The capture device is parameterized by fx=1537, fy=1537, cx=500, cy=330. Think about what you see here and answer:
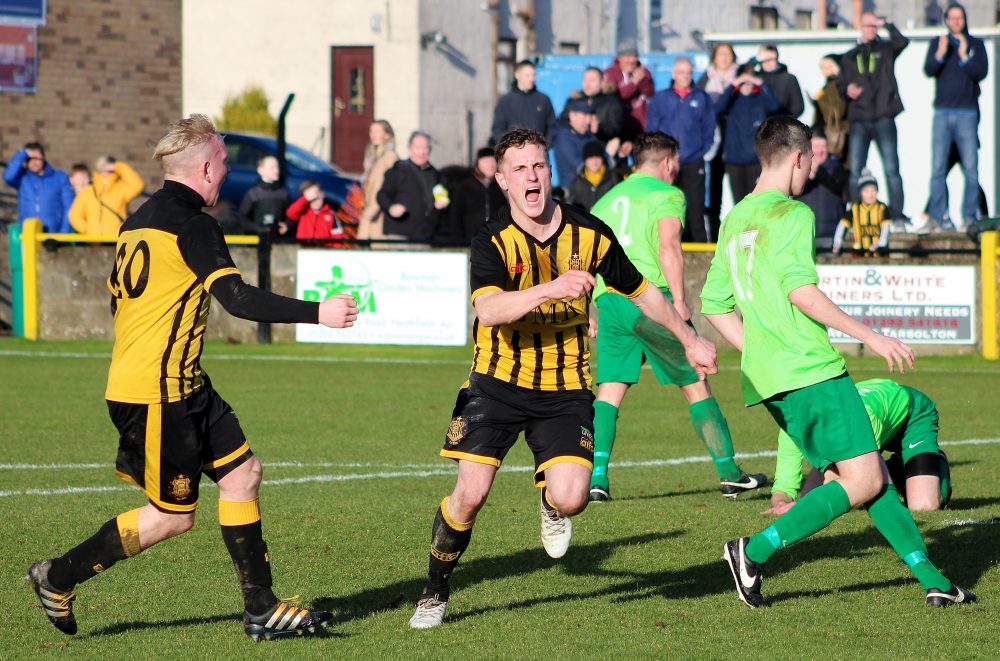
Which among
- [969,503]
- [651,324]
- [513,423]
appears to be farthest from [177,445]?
[969,503]

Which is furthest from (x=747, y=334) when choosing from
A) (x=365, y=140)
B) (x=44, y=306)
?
(x=365, y=140)

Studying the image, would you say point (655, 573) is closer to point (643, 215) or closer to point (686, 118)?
point (643, 215)

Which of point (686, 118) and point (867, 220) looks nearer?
point (867, 220)

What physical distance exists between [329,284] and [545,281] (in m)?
12.3

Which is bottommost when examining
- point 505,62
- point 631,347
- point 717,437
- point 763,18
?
point 717,437

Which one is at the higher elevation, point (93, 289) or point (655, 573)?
point (93, 289)

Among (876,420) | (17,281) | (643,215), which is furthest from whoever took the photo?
(17,281)

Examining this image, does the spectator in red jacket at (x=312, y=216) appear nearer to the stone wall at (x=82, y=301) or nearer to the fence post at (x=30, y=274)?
the stone wall at (x=82, y=301)

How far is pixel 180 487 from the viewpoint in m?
5.62

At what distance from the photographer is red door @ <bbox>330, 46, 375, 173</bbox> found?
3650 centimetres

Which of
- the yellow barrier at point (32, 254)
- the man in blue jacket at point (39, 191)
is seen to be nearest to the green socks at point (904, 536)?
the yellow barrier at point (32, 254)

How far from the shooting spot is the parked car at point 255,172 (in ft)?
78.5

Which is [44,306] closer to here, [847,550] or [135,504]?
[135,504]

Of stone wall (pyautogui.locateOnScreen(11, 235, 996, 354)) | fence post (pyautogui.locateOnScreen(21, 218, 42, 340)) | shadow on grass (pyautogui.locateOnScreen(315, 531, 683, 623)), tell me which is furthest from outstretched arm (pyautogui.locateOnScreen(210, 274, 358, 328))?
fence post (pyautogui.locateOnScreen(21, 218, 42, 340))
